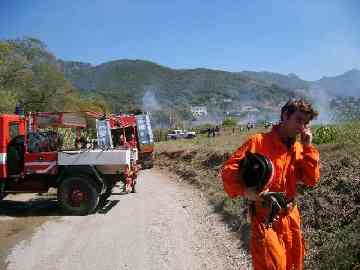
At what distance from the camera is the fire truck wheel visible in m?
11.3

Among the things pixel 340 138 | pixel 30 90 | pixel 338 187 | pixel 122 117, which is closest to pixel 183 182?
pixel 122 117

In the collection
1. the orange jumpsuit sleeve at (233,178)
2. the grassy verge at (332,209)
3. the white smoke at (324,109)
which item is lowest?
the grassy verge at (332,209)

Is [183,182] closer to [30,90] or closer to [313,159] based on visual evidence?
[313,159]

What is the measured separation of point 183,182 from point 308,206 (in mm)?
9965

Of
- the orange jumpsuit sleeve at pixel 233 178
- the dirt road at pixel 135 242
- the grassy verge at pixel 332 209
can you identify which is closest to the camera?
the orange jumpsuit sleeve at pixel 233 178

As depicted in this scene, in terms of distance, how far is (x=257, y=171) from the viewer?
381 centimetres

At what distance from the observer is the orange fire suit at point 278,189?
3.89 meters

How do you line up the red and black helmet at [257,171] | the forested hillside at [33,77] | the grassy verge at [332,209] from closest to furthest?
the red and black helmet at [257,171]
the grassy verge at [332,209]
the forested hillside at [33,77]

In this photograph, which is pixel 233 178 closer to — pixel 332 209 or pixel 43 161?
pixel 332 209

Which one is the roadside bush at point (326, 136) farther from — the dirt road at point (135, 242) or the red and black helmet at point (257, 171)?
the red and black helmet at point (257, 171)

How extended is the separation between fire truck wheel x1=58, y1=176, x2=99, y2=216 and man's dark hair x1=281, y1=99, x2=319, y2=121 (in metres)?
7.92

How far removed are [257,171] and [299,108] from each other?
0.65 meters

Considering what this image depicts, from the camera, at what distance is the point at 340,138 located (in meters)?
13.3

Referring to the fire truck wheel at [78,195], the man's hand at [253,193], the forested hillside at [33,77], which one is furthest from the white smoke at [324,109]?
the forested hillside at [33,77]
